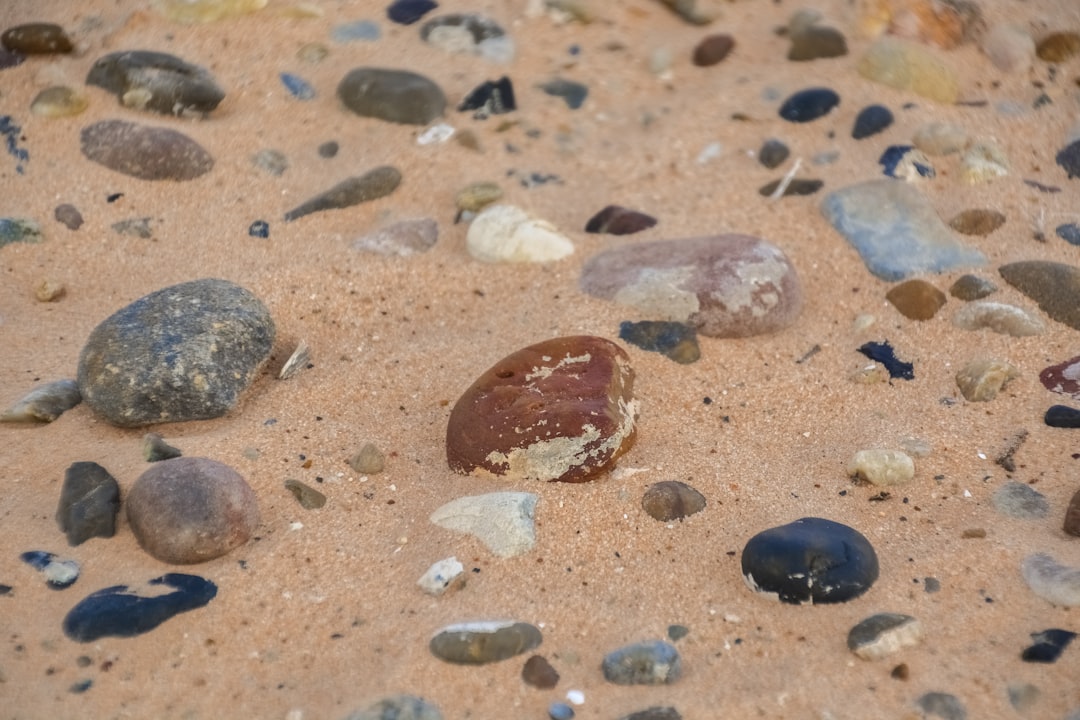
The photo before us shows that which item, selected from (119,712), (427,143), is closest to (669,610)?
(119,712)

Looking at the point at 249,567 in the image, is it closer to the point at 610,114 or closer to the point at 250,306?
the point at 250,306

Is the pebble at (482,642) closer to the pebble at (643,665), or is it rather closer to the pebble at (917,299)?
the pebble at (643,665)

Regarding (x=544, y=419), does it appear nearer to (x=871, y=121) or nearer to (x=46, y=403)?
(x=46, y=403)

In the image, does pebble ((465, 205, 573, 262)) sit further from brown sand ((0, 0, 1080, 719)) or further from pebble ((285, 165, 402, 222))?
pebble ((285, 165, 402, 222))

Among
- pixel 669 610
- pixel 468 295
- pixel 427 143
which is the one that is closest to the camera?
pixel 669 610

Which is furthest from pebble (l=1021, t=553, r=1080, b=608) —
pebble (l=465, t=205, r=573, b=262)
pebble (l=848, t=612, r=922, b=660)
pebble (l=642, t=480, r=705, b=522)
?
pebble (l=465, t=205, r=573, b=262)
